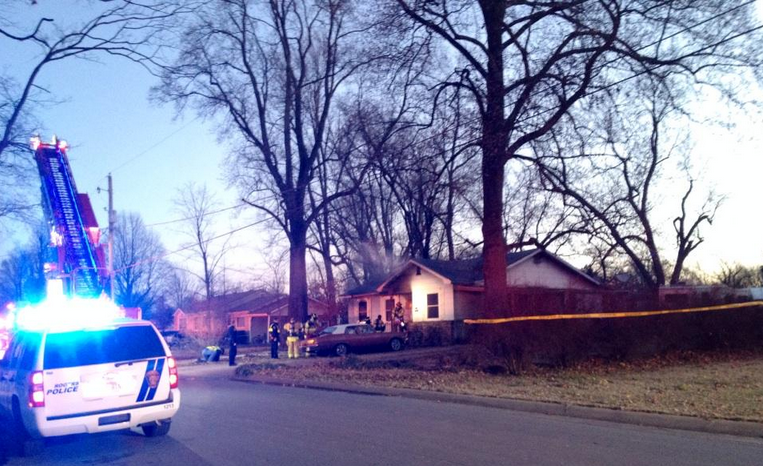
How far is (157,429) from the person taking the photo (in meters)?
10.8

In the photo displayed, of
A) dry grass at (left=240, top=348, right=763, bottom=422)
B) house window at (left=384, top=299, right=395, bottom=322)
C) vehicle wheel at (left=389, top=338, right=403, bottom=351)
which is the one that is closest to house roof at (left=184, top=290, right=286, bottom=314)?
house window at (left=384, top=299, right=395, bottom=322)

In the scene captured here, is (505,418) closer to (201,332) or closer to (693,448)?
(693,448)

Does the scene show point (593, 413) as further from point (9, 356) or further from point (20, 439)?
point (9, 356)

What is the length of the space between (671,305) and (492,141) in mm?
7260

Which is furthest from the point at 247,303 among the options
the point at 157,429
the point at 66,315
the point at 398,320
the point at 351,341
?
the point at 157,429

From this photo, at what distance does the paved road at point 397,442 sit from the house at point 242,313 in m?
45.2

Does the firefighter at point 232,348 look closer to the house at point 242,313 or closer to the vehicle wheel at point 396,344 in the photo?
the vehicle wheel at point 396,344

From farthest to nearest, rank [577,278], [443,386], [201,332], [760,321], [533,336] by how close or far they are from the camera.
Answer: [201,332]
[577,278]
[760,321]
[533,336]
[443,386]

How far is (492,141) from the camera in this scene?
17375mm

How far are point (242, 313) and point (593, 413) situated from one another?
54.4 meters

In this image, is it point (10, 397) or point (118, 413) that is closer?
point (118, 413)

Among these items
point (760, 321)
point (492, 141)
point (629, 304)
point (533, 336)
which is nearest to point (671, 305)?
point (629, 304)

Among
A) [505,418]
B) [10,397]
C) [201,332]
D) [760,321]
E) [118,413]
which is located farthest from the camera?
[201,332]

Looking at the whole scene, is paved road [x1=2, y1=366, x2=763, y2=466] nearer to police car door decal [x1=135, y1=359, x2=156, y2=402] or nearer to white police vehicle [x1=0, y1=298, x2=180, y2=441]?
white police vehicle [x1=0, y1=298, x2=180, y2=441]
